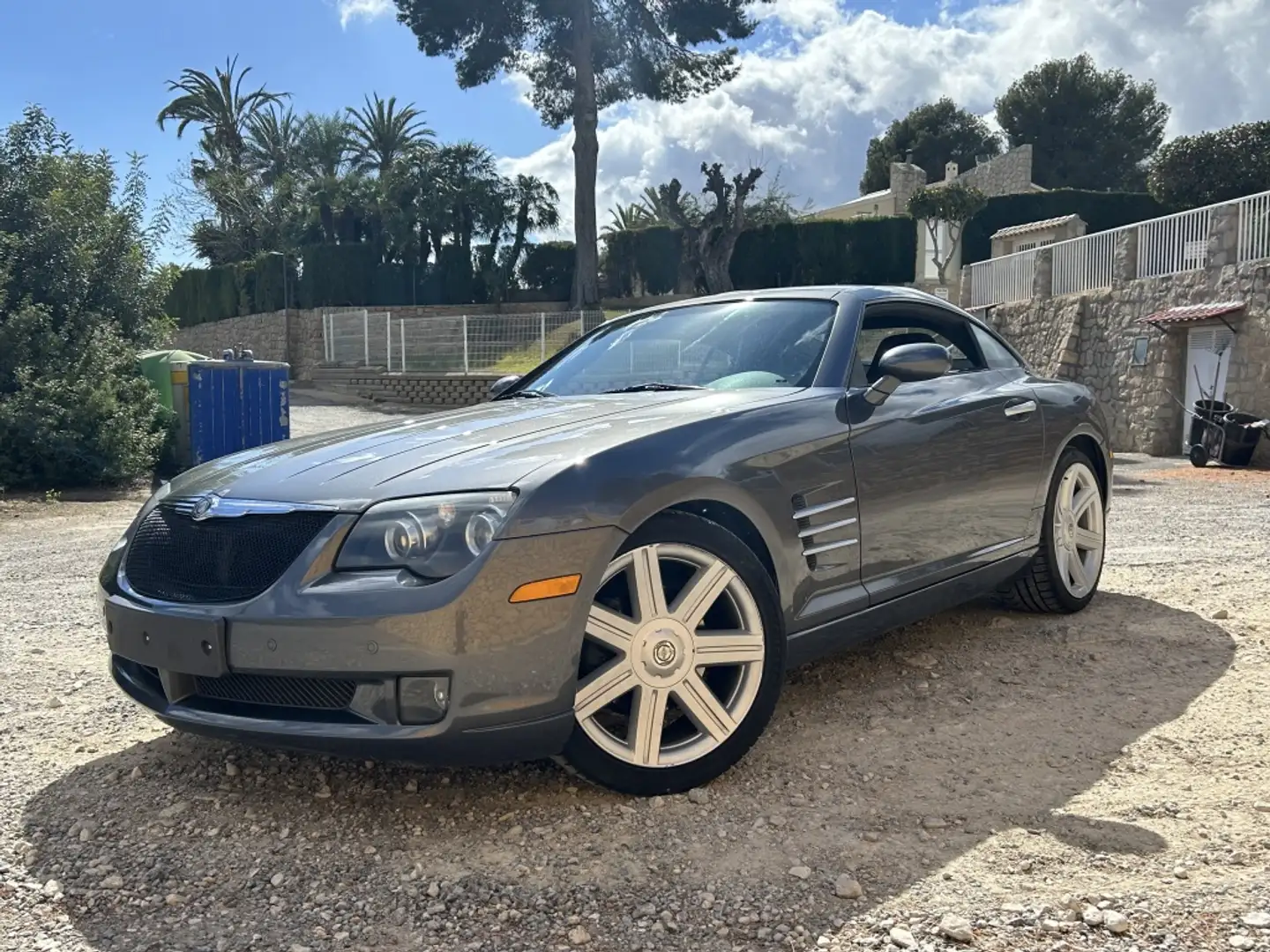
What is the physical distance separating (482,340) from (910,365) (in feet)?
70.3

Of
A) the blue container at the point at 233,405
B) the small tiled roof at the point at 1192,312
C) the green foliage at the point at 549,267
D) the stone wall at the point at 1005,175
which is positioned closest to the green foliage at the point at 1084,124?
the stone wall at the point at 1005,175

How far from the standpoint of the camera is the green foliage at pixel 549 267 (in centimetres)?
3428

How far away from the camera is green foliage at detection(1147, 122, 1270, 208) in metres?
22.7

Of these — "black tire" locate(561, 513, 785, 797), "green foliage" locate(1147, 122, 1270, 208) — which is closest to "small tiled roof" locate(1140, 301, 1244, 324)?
"green foliage" locate(1147, 122, 1270, 208)

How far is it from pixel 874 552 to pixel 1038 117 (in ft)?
185

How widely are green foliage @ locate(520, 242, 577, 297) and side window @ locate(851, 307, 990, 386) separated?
3030cm

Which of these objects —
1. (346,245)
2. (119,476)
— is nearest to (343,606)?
(119,476)

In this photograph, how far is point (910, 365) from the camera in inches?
143

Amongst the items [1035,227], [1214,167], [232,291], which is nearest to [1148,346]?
[1214,167]

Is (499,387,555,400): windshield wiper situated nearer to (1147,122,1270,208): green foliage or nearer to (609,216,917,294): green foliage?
(1147,122,1270,208): green foliage

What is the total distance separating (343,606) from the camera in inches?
99.6

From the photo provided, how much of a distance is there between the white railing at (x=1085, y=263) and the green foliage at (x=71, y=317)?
14.3m

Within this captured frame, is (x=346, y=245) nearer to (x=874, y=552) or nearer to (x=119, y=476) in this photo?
(x=119, y=476)

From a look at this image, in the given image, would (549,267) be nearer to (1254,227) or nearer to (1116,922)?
(1254,227)
